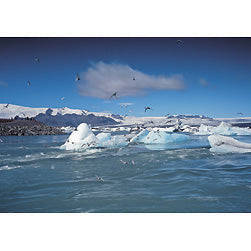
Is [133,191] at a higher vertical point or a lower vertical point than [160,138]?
lower

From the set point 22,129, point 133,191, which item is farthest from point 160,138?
point 22,129

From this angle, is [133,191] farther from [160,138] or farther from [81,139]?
[160,138]

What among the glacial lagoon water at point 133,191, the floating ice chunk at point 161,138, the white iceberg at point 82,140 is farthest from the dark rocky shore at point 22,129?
the glacial lagoon water at point 133,191

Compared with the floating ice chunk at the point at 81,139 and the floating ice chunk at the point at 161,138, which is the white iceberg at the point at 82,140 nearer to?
the floating ice chunk at the point at 81,139

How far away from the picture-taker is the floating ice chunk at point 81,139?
10.8m

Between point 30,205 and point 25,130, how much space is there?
26.6 m

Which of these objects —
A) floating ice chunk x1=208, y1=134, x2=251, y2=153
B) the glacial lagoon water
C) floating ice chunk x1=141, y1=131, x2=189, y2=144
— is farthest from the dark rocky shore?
floating ice chunk x1=208, y1=134, x2=251, y2=153

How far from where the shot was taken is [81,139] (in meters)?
11.2

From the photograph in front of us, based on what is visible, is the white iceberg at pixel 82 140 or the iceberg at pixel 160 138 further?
the iceberg at pixel 160 138

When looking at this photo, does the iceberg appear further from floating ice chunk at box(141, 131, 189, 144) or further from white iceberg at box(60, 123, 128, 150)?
white iceberg at box(60, 123, 128, 150)

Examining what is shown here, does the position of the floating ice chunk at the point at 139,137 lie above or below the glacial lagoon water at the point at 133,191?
above

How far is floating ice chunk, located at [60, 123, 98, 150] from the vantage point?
10.8 m
